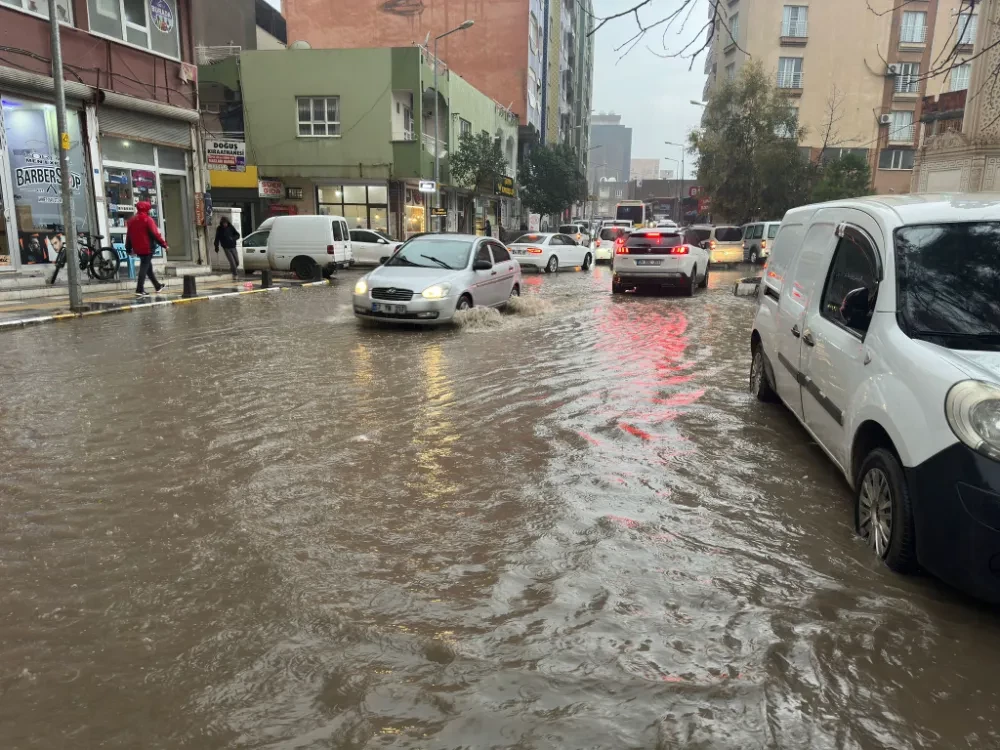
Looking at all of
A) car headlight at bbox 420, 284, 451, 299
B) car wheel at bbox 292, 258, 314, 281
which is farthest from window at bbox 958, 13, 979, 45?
car wheel at bbox 292, 258, 314, 281

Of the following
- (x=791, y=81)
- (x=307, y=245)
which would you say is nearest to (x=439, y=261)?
(x=307, y=245)

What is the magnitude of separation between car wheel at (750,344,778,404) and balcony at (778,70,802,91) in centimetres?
5376

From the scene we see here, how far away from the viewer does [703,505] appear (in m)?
4.84

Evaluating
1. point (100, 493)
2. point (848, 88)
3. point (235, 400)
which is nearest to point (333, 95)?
point (235, 400)

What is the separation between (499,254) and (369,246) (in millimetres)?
14240

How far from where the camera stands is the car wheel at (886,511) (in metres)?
3.60

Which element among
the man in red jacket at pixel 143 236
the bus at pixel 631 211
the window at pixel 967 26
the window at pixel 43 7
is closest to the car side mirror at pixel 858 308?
the window at pixel 967 26

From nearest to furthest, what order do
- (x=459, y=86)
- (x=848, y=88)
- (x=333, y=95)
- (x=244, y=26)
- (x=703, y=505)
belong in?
(x=703, y=505) < (x=333, y=95) < (x=459, y=86) < (x=244, y=26) < (x=848, y=88)

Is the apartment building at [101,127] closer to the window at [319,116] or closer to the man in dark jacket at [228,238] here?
the man in dark jacket at [228,238]

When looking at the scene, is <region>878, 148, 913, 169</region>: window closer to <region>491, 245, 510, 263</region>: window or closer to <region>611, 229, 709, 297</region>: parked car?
<region>611, 229, 709, 297</region>: parked car

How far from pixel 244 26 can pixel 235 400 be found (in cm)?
4332

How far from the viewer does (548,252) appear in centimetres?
2722

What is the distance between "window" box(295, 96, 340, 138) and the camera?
32719 millimetres

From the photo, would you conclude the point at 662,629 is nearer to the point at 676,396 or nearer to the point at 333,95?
the point at 676,396
